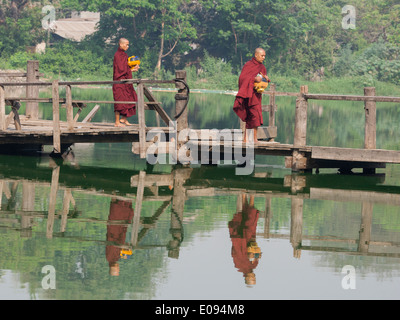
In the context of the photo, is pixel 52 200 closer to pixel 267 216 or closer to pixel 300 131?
pixel 267 216

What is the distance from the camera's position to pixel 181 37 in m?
61.4

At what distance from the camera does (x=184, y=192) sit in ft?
51.1

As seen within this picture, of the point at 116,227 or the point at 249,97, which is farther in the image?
the point at 249,97

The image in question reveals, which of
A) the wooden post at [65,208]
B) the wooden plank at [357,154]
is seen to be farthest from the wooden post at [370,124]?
the wooden post at [65,208]

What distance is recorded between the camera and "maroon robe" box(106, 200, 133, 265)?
10.8 m

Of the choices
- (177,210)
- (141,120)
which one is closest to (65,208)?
(177,210)

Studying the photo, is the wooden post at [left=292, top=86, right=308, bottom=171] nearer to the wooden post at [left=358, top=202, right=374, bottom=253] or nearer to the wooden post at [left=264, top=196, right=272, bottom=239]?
the wooden post at [left=264, top=196, right=272, bottom=239]

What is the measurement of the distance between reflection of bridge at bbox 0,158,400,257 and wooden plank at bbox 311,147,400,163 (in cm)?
44

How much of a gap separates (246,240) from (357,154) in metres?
5.77

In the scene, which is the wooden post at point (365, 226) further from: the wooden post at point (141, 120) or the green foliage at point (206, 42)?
the green foliage at point (206, 42)

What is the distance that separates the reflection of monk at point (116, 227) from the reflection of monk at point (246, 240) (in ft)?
4.41

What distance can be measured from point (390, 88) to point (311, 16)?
10.7 metres

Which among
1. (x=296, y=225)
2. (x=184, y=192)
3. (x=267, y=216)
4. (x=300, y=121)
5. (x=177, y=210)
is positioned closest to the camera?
(x=296, y=225)
